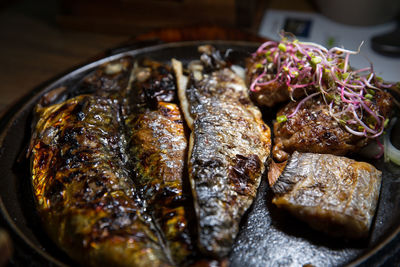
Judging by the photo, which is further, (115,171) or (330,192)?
(115,171)

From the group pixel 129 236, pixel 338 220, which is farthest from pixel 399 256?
pixel 129 236

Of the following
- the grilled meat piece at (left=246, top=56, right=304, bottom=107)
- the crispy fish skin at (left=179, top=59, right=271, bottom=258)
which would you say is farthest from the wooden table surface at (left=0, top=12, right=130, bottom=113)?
the grilled meat piece at (left=246, top=56, right=304, bottom=107)

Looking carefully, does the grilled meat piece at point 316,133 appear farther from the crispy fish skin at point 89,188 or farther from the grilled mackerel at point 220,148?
the crispy fish skin at point 89,188

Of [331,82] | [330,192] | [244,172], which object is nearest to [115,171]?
[244,172]

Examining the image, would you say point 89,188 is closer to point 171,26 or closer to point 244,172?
point 244,172

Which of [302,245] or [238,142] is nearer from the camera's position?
[302,245]

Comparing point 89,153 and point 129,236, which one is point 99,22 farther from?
point 129,236
